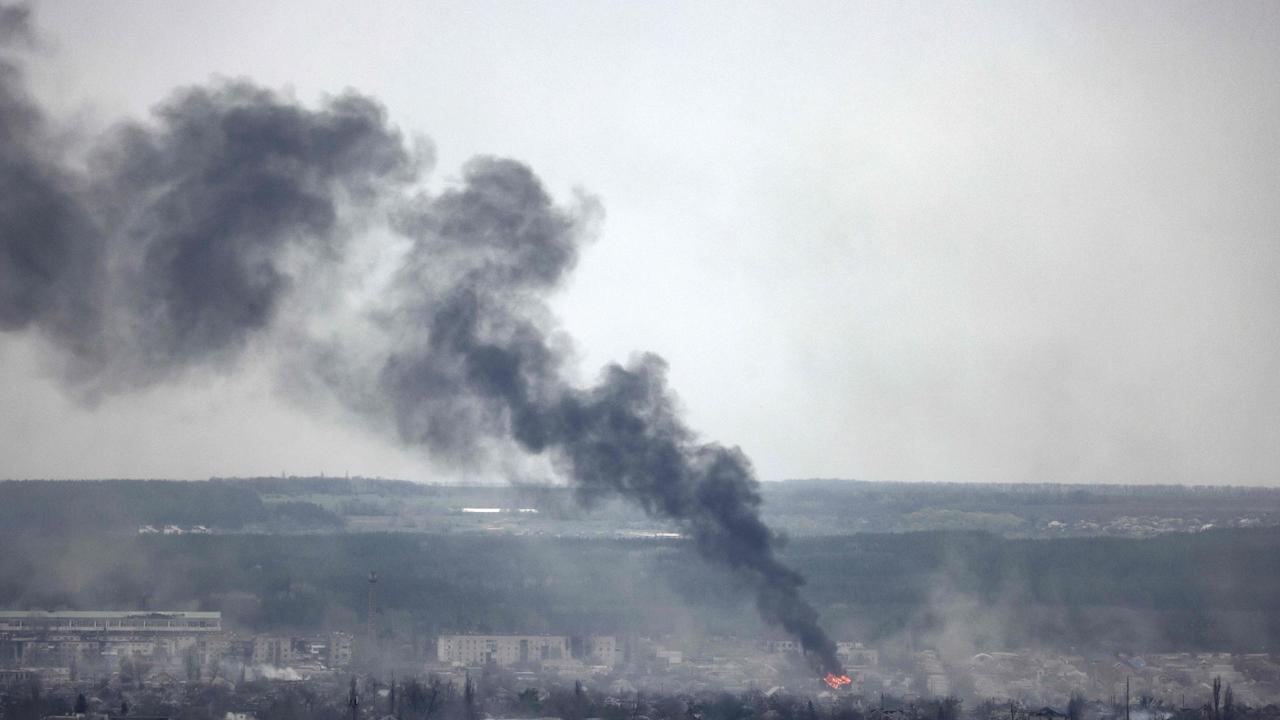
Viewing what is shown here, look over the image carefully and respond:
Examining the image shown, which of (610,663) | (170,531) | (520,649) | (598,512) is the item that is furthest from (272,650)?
(170,531)

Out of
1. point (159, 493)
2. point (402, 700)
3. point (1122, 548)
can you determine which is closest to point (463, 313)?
point (402, 700)

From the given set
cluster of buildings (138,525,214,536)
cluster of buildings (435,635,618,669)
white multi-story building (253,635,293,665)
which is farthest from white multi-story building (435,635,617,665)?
cluster of buildings (138,525,214,536)

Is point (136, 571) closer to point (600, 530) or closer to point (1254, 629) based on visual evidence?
point (600, 530)

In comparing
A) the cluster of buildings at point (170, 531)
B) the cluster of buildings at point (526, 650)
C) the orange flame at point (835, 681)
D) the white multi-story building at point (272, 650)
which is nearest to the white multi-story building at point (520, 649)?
the cluster of buildings at point (526, 650)

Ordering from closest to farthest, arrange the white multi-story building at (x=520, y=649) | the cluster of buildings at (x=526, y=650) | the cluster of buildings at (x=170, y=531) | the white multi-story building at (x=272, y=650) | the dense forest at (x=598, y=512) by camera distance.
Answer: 1. the white multi-story building at (x=272, y=650)
2. the cluster of buildings at (x=526, y=650)
3. the white multi-story building at (x=520, y=649)
4. the cluster of buildings at (x=170, y=531)
5. the dense forest at (x=598, y=512)

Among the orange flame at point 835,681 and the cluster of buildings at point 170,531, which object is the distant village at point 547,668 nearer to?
the orange flame at point 835,681

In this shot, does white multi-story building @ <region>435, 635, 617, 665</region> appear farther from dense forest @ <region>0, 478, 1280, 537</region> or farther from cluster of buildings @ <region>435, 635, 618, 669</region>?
dense forest @ <region>0, 478, 1280, 537</region>

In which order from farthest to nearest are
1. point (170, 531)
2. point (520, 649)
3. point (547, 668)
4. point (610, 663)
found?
1. point (170, 531)
2. point (520, 649)
3. point (610, 663)
4. point (547, 668)

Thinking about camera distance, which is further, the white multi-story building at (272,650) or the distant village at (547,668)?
the white multi-story building at (272,650)

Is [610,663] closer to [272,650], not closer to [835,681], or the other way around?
[272,650]

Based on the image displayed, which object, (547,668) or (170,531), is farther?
(170,531)

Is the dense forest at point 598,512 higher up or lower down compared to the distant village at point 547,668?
higher up
